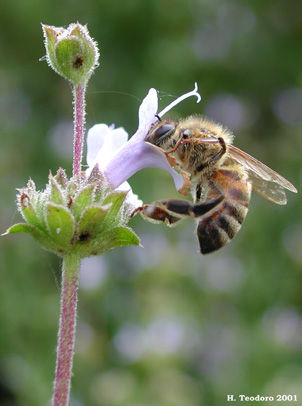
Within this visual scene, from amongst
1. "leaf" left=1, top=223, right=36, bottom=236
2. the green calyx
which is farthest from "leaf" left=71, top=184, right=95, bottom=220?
"leaf" left=1, top=223, right=36, bottom=236

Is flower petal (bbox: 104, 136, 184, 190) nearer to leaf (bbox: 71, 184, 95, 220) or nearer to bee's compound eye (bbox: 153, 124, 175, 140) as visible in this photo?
bee's compound eye (bbox: 153, 124, 175, 140)

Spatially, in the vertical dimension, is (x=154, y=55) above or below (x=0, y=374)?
above

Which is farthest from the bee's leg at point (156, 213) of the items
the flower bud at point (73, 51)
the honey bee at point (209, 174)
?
the flower bud at point (73, 51)

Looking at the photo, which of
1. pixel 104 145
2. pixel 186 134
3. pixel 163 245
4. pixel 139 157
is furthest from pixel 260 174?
pixel 163 245

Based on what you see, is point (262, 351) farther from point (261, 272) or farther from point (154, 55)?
point (154, 55)

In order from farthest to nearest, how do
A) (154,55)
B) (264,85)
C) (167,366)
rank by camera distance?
1. (264,85)
2. (154,55)
3. (167,366)

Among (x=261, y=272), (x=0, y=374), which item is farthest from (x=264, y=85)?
(x=0, y=374)
